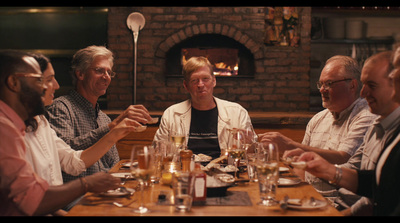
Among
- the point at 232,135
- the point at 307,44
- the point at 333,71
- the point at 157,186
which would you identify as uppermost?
the point at 307,44

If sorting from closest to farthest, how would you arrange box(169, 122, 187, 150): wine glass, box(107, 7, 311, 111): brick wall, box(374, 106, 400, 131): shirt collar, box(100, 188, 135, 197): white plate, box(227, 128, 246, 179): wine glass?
box(100, 188, 135, 197): white plate
box(374, 106, 400, 131): shirt collar
box(227, 128, 246, 179): wine glass
box(169, 122, 187, 150): wine glass
box(107, 7, 311, 111): brick wall

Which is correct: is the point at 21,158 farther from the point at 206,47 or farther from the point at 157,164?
the point at 206,47

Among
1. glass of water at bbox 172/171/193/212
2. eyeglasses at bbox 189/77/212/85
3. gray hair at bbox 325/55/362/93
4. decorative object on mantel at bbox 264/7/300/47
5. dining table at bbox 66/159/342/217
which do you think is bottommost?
dining table at bbox 66/159/342/217

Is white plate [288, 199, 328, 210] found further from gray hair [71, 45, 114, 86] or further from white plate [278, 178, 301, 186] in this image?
gray hair [71, 45, 114, 86]

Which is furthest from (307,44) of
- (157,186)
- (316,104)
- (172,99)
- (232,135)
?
(157,186)

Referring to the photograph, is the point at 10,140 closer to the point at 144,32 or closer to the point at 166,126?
the point at 166,126

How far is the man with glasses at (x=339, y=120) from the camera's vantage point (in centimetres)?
253

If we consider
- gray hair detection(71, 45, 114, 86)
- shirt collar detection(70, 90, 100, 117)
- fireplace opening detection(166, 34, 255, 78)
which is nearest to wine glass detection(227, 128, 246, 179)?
shirt collar detection(70, 90, 100, 117)

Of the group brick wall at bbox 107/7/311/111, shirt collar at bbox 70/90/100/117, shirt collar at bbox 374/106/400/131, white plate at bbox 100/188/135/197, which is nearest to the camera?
white plate at bbox 100/188/135/197

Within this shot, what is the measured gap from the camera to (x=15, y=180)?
1484 mm

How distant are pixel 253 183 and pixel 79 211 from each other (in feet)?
2.89

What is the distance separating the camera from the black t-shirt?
10.3 ft

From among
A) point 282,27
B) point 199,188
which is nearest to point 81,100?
point 199,188

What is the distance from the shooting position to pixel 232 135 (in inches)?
91.2
